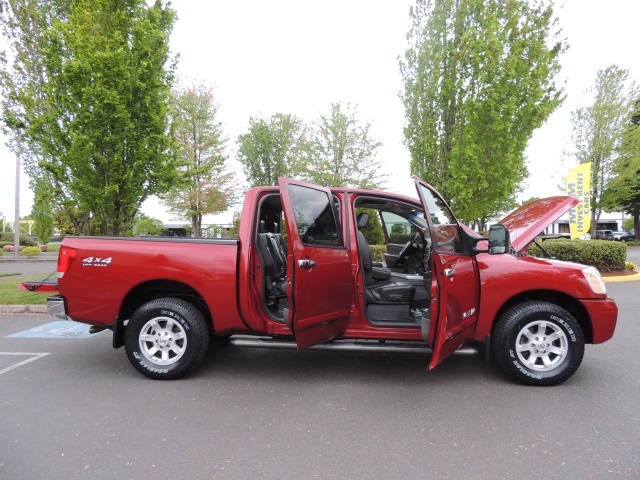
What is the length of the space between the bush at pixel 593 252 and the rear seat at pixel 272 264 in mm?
9836

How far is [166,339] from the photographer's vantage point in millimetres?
3902

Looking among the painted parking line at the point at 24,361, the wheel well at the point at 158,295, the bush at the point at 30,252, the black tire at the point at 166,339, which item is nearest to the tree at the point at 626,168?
the wheel well at the point at 158,295

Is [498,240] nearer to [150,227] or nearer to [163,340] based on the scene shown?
[163,340]

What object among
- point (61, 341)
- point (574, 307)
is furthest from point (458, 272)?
point (61, 341)

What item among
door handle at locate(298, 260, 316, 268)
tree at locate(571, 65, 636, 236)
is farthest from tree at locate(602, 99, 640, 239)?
door handle at locate(298, 260, 316, 268)

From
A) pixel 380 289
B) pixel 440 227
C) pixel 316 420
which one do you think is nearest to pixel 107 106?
pixel 380 289

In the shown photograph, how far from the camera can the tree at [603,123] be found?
24.6 m

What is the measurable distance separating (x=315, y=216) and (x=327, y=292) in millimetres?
726

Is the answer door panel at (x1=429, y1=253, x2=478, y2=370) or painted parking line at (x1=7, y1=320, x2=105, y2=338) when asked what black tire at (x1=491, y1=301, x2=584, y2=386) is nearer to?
door panel at (x1=429, y1=253, x2=478, y2=370)

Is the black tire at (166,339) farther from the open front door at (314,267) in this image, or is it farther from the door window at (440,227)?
the door window at (440,227)

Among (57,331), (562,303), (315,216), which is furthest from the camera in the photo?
(57,331)

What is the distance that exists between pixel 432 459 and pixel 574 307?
2401mm

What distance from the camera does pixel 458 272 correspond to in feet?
11.5

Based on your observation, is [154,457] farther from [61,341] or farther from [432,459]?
[61,341]
